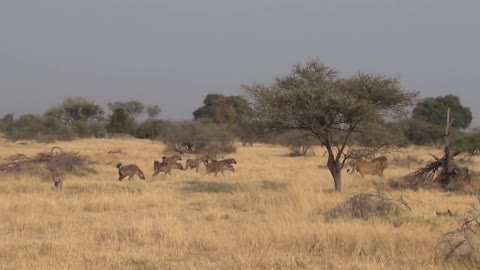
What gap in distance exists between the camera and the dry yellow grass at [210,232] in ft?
22.3

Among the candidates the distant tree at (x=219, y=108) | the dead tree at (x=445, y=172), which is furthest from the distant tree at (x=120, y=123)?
the dead tree at (x=445, y=172)

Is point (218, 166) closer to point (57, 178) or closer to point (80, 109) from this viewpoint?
point (57, 178)

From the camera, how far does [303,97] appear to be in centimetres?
1655

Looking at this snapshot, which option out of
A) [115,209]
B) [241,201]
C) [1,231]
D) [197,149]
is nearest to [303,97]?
[241,201]

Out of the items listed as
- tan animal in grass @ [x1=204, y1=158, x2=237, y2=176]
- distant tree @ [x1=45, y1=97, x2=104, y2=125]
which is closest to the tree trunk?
tan animal in grass @ [x1=204, y1=158, x2=237, y2=176]

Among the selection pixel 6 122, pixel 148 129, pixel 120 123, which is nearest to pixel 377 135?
pixel 148 129

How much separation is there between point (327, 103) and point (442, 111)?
67268mm

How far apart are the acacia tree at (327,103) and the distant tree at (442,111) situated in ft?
194

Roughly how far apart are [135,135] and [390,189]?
65.2m

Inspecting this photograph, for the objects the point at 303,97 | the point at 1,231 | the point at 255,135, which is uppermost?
the point at 303,97

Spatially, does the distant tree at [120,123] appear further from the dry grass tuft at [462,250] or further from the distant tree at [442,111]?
the dry grass tuft at [462,250]

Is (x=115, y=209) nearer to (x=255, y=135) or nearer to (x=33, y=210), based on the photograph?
(x=33, y=210)

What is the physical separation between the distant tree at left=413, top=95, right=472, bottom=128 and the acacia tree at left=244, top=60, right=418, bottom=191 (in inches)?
2326

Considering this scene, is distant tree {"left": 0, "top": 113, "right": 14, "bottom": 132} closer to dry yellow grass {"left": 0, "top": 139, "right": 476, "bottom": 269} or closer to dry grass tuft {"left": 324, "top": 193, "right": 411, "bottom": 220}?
dry yellow grass {"left": 0, "top": 139, "right": 476, "bottom": 269}
